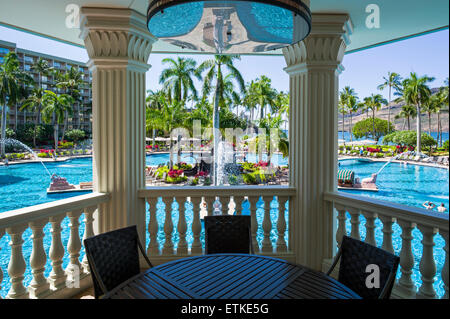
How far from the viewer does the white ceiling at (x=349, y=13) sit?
8.08 ft

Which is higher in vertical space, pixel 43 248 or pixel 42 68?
pixel 42 68

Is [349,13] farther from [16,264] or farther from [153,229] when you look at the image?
[16,264]

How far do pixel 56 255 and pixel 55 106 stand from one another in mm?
9176

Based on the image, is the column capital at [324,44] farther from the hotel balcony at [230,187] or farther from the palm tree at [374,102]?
the palm tree at [374,102]

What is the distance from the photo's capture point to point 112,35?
274 cm

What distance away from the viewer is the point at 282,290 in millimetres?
1367

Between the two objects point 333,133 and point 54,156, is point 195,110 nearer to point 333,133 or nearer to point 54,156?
point 54,156

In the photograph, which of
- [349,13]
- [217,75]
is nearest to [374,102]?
[217,75]

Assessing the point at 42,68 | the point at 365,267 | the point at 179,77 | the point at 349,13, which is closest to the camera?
the point at 365,267

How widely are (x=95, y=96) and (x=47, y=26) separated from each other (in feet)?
3.10

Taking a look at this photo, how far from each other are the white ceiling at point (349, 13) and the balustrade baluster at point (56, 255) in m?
1.92

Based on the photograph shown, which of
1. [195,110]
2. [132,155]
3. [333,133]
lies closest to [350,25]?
[333,133]

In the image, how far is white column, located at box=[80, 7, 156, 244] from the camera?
2764 millimetres

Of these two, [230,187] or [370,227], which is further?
[230,187]
